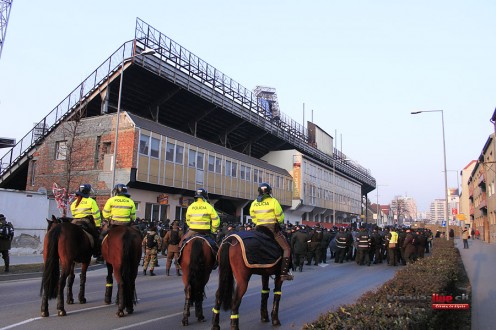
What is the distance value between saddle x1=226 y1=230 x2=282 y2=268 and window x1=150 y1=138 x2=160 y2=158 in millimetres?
24372

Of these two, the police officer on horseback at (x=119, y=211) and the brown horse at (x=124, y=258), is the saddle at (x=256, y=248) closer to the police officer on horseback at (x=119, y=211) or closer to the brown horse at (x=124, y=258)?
the brown horse at (x=124, y=258)

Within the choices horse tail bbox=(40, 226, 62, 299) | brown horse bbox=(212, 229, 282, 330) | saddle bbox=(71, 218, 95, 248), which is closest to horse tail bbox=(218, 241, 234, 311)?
brown horse bbox=(212, 229, 282, 330)

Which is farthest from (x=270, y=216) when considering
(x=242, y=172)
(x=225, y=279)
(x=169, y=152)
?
(x=242, y=172)

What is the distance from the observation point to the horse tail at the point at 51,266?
8.05m

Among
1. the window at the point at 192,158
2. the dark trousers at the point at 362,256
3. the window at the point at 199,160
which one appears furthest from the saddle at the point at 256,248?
the window at the point at 199,160

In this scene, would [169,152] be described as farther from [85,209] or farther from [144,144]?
[85,209]

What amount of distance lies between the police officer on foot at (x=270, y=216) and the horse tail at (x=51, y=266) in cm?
385

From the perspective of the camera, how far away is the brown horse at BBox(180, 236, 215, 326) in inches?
303

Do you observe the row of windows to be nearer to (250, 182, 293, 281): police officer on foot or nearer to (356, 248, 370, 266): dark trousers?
(356, 248, 370, 266): dark trousers

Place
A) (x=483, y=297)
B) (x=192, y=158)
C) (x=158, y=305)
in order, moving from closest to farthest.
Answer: (x=158, y=305)
(x=483, y=297)
(x=192, y=158)

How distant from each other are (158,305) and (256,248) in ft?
11.4

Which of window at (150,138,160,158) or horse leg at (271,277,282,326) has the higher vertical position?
window at (150,138,160,158)

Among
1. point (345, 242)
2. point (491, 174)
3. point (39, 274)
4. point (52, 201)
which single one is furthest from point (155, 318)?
point (491, 174)

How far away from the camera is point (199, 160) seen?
3572 cm
